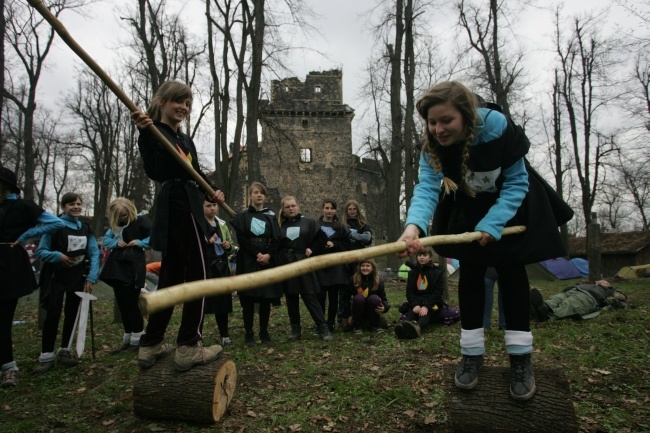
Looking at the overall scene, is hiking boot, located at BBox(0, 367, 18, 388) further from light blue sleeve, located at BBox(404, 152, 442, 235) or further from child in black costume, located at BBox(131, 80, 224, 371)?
light blue sleeve, located at BBox(404, 152, 442, 235)

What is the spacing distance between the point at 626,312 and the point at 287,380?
5.75 metres

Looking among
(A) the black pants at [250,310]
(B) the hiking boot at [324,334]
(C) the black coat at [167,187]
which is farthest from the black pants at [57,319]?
(B) the hiking boot at [324,334]

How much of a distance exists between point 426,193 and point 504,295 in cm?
86

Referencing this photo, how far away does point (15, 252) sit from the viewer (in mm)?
4812

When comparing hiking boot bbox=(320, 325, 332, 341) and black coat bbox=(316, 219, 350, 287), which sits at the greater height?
black coat bbox=(316, 219, 350, 287)

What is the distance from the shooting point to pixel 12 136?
22.4 m

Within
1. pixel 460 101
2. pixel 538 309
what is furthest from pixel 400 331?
pixel 460 101

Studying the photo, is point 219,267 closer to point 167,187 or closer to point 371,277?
point 371,277

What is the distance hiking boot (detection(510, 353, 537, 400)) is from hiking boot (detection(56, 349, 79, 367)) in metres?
4.68

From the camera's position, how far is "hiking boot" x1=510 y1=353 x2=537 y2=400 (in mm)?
2824

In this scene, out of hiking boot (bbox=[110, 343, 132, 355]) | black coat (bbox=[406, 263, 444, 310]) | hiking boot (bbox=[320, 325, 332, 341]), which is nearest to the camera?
hiking boot (bbox=[110, 343, 132, 355])

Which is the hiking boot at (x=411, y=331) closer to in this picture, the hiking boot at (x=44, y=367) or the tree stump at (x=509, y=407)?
the tree stump at (x=509, y=407)

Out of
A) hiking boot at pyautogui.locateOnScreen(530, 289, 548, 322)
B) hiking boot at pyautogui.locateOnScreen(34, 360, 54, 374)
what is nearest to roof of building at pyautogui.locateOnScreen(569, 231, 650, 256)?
hiking boot at pyautogui.locateOnScreen(530, 289, 548, 322)

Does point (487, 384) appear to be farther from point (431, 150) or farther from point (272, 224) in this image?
point (272, 224)
